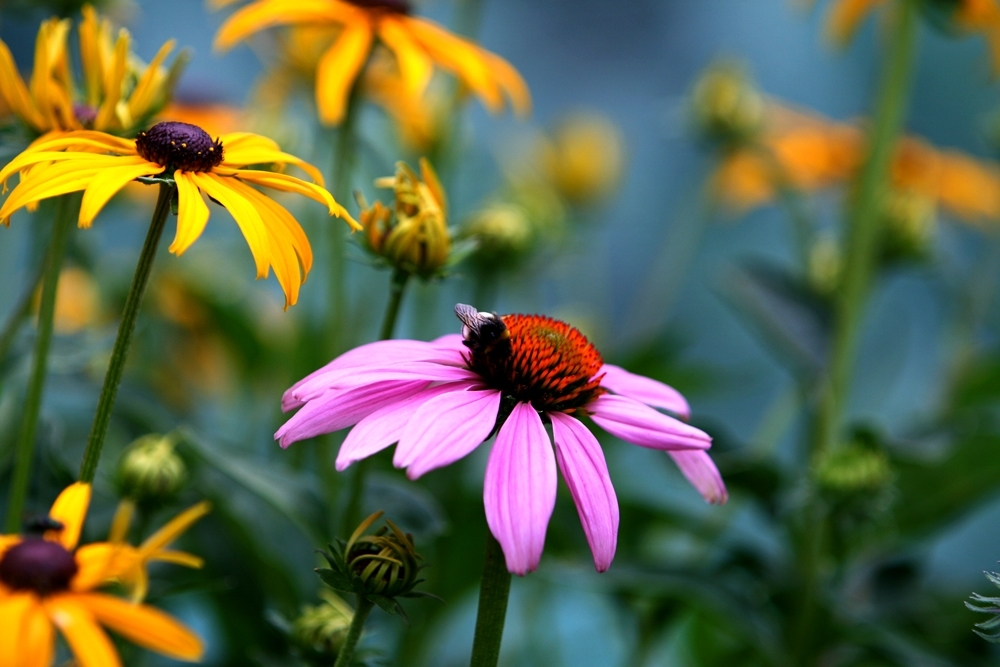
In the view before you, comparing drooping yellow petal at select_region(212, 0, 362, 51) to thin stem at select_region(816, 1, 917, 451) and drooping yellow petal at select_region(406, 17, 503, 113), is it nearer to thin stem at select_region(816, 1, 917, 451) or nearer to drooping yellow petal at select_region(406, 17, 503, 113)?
drooping yellow petal at select_region(406, 17, 503, 113)

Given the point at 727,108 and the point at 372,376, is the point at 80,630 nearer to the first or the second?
the point at 372,376

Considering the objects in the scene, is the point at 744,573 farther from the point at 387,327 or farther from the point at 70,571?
the point at 70,571

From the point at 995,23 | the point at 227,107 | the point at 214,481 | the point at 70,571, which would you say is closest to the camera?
the point at 70,571

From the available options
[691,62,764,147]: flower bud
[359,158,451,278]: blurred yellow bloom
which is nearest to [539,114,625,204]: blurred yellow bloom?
[691,62,764,147]: flower bud

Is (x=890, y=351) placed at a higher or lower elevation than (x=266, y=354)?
higher

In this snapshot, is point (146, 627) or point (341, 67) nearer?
point (146, 627)

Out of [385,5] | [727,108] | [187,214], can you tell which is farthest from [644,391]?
[727,108]

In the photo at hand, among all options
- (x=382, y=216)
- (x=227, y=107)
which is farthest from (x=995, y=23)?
(x=227, y=107)
